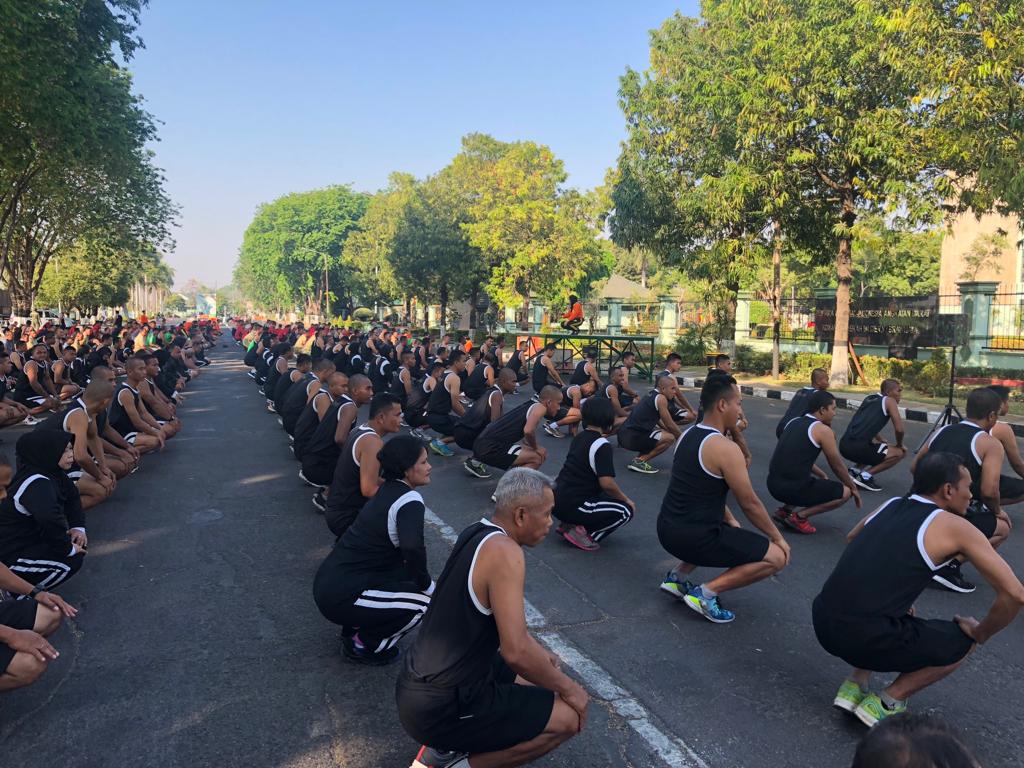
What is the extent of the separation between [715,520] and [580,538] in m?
1.77

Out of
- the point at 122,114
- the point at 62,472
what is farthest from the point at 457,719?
the point at 122,114

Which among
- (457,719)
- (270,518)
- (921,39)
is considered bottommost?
(270,518)

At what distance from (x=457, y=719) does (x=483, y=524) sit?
0.73m

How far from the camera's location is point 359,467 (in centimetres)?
510

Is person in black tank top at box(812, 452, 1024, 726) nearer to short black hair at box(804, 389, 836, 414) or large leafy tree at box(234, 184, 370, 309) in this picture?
short black hair at box(804, 389, 836, 414)

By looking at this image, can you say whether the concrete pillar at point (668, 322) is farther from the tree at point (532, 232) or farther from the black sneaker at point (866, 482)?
the black sneaker at point (866, 482)

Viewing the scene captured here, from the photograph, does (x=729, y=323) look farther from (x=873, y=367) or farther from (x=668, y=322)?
(x=668, y=322)

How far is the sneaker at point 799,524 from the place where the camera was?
6688 mm

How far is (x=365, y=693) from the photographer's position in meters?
3.82

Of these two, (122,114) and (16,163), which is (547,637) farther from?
(122,114)

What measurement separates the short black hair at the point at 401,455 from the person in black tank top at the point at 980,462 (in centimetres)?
351

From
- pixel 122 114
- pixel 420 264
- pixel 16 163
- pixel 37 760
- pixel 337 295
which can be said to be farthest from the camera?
pixel 337 295

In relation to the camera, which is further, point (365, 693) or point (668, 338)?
point (668, 338)

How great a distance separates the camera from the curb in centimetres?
1445
